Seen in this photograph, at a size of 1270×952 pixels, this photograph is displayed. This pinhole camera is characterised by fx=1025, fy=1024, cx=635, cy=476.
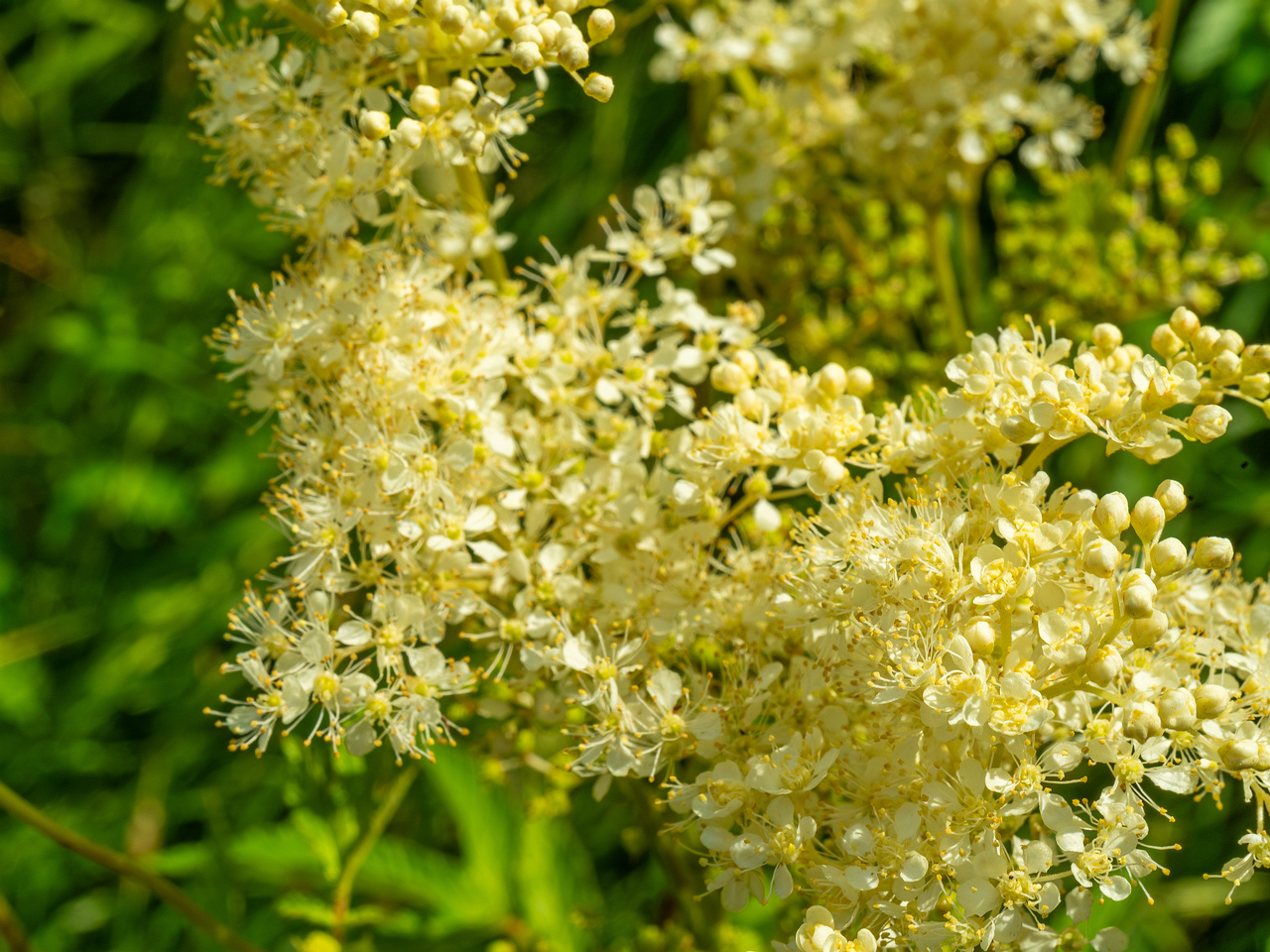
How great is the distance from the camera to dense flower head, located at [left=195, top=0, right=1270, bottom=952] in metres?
1.07

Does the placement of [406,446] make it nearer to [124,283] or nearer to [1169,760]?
[1169,760]

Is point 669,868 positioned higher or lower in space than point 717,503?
lower

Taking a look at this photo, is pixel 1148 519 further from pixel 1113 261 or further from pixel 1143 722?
pixel 1113 261

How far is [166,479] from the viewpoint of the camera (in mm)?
2617

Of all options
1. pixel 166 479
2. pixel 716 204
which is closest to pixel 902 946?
pixel 716 204

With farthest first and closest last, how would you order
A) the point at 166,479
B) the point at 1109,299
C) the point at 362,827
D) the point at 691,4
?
the point at 166,479 < the point at 691,4 < the point at 1109,299 < the point at 362,827

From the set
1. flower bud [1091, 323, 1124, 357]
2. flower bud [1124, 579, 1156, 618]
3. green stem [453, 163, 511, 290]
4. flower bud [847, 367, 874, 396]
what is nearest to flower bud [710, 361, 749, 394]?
flower bud [847, 367, 874, 396]

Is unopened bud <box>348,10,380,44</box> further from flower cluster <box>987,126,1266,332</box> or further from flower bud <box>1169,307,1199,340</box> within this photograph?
flower cluster <box>987,126,1266,332</box>

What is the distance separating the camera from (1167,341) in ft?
3.82

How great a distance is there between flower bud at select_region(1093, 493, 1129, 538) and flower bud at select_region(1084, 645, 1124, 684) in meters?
0.12

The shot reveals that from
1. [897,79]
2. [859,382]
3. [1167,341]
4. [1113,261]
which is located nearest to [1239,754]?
[1167,341]

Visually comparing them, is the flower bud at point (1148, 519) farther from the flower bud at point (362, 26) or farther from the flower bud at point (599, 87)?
the flower bud at point (362, 26)

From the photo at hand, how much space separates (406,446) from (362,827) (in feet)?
1.87

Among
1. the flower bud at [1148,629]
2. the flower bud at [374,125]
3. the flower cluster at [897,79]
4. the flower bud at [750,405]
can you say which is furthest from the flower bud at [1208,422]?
the flower bud at [374,125]
